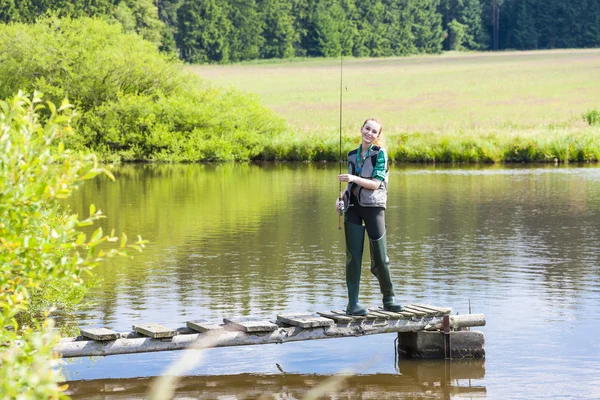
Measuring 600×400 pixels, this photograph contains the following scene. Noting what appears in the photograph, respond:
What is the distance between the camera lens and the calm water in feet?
32.9

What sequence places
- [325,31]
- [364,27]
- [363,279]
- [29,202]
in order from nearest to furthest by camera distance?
[29,202]
[363,279]
[325,31]
[364,27]

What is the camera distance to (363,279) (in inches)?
616

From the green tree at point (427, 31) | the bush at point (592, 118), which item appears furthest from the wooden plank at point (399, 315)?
the green tree at point (427, 31)

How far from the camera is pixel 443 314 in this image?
1030 cm

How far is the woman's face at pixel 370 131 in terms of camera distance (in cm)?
975

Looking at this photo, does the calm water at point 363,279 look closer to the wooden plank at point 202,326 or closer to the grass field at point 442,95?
the wooden plank at point 202,326

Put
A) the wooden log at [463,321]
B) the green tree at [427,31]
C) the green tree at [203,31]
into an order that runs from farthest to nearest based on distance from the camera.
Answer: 1. the green tree at [427,31]
2. the green tree at [203,31]
3. the wooden log at [463,321]

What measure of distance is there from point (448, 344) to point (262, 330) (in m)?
1.98

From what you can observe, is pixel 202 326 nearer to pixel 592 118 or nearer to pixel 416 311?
pixel 416 311

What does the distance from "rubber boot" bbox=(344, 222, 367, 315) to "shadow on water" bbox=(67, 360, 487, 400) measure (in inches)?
25.9

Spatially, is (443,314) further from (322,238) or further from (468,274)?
(322,238)

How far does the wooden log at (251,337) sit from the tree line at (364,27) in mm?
87173

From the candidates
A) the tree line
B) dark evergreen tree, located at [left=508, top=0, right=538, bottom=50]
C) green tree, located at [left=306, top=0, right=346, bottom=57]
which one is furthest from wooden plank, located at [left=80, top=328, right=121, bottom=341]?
dark evergreen tree, located at [left=508, top=0, right=538, bottom=50]

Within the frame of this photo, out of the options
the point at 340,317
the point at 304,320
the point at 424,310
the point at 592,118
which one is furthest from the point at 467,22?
the point at 304,320
